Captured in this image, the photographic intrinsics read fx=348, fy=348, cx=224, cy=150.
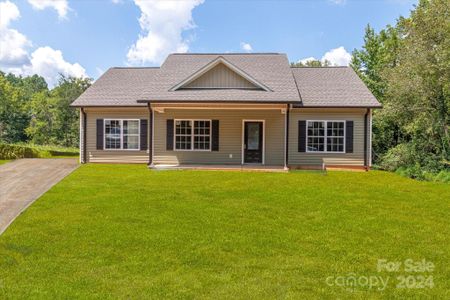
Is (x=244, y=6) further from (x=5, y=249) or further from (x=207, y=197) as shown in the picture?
(x=5, y=249)

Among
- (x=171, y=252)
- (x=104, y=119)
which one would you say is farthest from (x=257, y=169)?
(x=171, y=252)

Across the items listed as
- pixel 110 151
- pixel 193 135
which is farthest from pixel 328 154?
pixel 110 151

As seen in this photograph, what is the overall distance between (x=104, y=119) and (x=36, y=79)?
9169cm

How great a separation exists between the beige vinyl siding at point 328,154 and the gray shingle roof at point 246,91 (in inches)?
15.3

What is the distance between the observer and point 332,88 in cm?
1656

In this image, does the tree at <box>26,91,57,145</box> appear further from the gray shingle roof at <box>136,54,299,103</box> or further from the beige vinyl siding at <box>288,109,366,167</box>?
the beige vinyl siding at <box>288,109,366,167</box>

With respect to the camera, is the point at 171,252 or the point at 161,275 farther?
the point at 171,252

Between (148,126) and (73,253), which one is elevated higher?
(148,126)

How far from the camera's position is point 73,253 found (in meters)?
5.20

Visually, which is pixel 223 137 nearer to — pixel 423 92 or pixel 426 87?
pixel 423 92

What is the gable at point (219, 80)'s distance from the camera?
15312mm

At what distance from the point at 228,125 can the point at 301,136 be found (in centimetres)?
324

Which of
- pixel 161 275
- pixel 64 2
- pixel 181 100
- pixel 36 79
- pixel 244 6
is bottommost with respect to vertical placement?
pixel 161 275

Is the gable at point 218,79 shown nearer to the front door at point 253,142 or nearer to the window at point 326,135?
the front door at point 253,142
